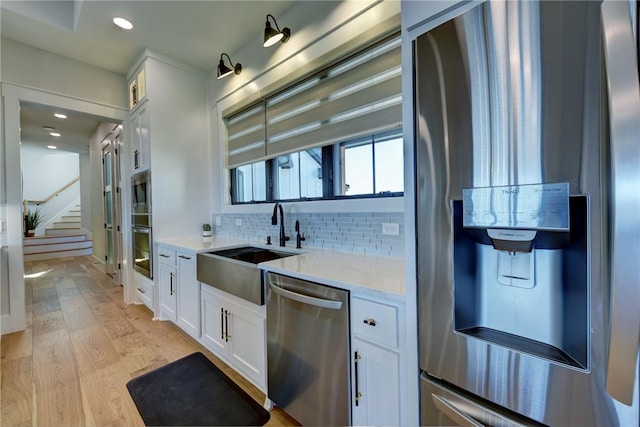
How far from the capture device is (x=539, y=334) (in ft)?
2.41

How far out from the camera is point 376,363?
3.66ft

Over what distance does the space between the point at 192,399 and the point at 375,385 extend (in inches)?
27.9

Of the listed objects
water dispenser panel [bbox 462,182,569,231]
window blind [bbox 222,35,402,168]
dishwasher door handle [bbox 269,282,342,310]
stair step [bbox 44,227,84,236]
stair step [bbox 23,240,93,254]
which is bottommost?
stair step [bbox 23,240,93,254]

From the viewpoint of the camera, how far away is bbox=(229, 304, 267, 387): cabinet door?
166cm

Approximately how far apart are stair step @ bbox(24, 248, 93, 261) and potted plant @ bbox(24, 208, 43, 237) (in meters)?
1.40

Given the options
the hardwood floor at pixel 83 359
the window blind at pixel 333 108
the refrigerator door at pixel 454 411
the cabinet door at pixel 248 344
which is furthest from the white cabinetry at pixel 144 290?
the refrigerator door at pixel 454 411

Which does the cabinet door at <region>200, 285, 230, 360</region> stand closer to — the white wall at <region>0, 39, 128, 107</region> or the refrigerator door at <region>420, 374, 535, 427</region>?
the refrigerator door at <region>420, 374, 535, 427</region>

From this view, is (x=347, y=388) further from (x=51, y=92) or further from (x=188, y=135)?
(x=51, y=92)

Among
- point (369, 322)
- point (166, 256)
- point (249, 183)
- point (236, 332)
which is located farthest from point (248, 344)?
point (249, 183)

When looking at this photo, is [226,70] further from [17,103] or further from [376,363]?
[376,363]

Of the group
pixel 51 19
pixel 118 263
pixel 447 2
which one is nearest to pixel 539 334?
pixel 447 2

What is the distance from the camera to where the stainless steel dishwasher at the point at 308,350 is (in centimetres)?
122

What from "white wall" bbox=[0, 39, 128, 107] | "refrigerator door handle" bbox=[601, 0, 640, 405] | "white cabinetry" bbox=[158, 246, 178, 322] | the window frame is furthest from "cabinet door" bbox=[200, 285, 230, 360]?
"white wall" bbox=[0, 39, 128, 107]

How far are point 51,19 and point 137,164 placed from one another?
147 centimetres
